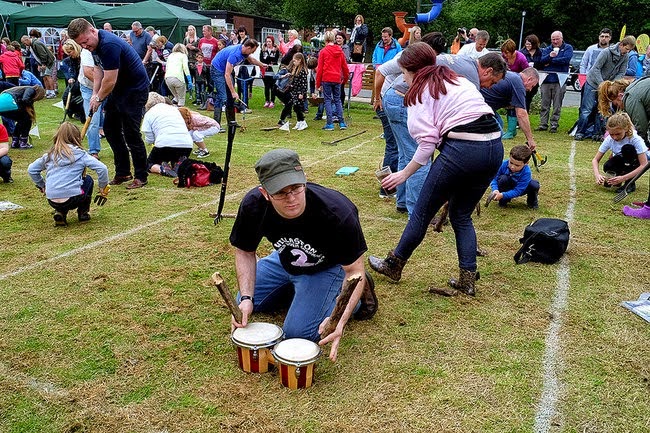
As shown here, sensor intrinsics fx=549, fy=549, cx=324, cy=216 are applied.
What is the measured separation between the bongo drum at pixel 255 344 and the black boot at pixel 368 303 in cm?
74

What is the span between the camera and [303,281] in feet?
11.6

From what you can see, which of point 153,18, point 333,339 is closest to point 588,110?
point 333,339

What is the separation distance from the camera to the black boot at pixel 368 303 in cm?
370

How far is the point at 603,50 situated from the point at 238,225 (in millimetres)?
10530

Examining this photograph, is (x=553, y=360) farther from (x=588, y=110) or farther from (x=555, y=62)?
(x=555, y=62)

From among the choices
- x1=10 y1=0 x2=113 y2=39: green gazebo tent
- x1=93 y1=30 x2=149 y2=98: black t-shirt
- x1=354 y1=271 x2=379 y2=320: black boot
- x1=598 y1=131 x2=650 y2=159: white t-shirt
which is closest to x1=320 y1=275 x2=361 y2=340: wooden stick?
x1=354 y1=271 x2=379 y2=320: black boot

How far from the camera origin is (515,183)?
6.54 metres

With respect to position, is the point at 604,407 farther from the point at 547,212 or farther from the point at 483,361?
the point at 547,212

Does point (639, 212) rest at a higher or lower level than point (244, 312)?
lower

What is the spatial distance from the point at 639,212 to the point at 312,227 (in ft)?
16.0

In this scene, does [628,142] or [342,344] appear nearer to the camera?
[342,344]

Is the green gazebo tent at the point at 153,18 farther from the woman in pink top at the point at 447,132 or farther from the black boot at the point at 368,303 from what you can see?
the black boot at the point at 368,303

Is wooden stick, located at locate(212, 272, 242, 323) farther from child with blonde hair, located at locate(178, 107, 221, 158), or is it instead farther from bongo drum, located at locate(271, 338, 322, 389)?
child with blonde hair, located at locate(178, 107, 221, 158)

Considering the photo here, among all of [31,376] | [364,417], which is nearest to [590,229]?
[364,417]
